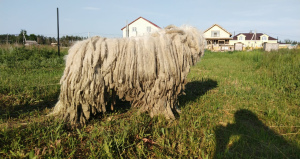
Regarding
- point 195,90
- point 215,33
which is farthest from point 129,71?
A: point 215,33

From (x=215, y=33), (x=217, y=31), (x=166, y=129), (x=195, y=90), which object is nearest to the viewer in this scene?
(x=166, y=129)

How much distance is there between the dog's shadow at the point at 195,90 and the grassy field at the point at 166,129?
0.03m

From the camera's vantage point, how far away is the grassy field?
2416mm

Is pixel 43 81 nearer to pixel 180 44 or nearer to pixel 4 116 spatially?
pixel 4 116

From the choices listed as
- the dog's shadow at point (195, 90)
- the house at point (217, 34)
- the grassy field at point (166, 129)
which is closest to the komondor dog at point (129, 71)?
the grassy field at point (166, 129)

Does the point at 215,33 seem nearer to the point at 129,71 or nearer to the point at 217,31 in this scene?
the point at 217,31

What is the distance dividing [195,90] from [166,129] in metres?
2.55

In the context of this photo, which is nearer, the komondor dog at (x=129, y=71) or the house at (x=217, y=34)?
the komondor dog at (x=129, y=71)

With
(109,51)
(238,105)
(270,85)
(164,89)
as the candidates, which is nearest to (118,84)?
(109,51)

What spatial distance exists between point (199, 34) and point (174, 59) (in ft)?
2.34

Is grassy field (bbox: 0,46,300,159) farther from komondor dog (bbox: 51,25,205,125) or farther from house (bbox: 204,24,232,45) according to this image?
house (bbox: 204,24,232,45)

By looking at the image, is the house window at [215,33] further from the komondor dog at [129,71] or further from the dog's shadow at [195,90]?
the komondor dog at [129,71]

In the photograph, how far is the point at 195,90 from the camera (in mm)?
5172

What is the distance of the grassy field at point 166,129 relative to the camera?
242cm
